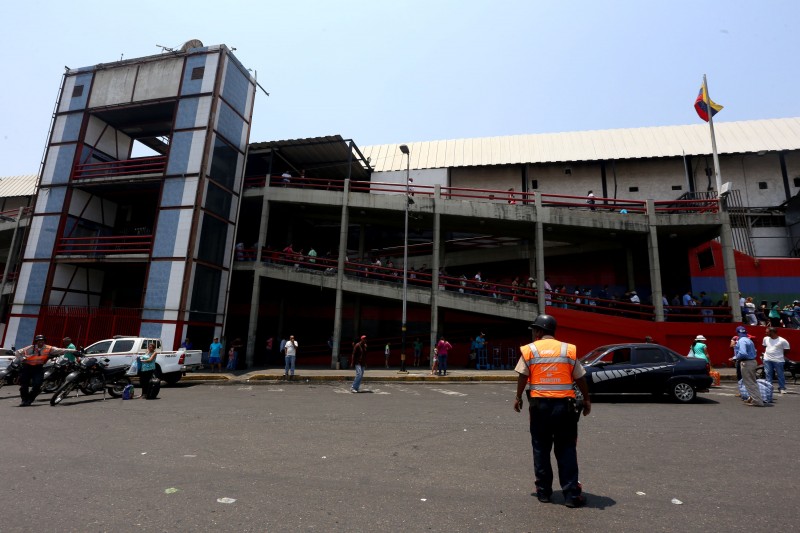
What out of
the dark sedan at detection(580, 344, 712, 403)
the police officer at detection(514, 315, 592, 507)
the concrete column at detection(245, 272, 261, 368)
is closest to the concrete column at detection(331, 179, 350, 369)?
the concrete column at detection(245, 272, 261, 368)

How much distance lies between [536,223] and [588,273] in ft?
21.3

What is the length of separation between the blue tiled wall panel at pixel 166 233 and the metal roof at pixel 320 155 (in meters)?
6.01

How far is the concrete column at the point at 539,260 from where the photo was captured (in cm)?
1850

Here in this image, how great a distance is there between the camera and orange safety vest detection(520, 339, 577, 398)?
3826mm

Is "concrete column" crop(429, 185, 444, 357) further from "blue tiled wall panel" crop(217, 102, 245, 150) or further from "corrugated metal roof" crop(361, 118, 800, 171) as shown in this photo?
"blue tiled wall panel" crop(217, 102, 245, 150)

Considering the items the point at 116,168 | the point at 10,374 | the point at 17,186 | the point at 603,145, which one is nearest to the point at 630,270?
the point at 603,145

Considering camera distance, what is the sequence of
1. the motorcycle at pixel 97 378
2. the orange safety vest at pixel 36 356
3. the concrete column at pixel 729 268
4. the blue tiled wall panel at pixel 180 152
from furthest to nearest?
the blue tiled wall panel at pixel 180 152, the concrete column at pixel 729 268, the motorcycle at pixel 97 378, the orange safety vest at pixel 36 356

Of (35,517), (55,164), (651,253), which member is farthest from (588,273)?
(55,164)

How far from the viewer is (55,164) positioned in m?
21.5

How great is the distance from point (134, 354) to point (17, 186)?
30.7 metres

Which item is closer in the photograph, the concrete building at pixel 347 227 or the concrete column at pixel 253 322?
the concrete building at pixel 347 227

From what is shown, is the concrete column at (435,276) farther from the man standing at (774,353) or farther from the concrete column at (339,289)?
the man standing at (774,353)

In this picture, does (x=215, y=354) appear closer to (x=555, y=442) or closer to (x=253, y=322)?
(x=253, y=322)

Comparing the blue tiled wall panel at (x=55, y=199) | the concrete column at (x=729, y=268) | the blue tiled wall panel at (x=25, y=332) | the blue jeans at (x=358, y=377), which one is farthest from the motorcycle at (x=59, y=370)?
the concrete column at (x=729, y=268)
